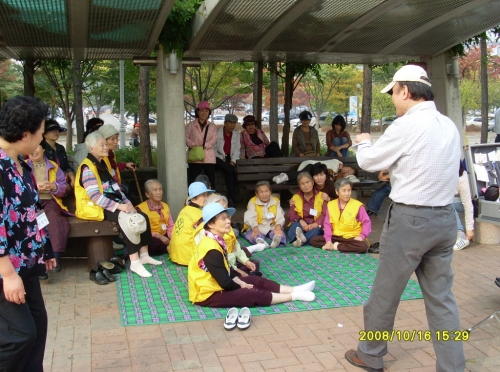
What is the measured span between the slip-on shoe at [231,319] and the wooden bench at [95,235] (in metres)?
2.00

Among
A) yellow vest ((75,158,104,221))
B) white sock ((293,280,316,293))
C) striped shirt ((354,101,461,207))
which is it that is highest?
striped shirt ((354,101,461,207))

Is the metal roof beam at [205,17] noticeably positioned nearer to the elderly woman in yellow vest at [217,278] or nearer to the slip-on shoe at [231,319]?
the elderly woman in yellow vest at [217,278]

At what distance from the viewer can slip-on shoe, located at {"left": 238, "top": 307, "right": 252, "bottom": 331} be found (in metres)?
4.78

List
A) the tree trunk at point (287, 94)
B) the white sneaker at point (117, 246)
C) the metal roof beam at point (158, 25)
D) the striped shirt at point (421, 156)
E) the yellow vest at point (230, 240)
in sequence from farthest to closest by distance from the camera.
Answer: the tree trunk at point (287, 94)
the white sneaker at point (117, 246)
the metal roof beam at point (158, 25)
the yellow vest at point (230, 240)
the striped shirt at point (421, 156)

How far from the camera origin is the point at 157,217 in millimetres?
7301

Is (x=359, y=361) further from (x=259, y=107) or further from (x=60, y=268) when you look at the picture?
(x=259, y=107)

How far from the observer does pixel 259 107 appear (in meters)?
12.7

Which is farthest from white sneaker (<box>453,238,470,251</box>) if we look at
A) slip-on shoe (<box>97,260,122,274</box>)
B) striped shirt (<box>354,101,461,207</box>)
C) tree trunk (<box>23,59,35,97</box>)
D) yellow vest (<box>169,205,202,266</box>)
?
tree trunk (<box>23,59,35,97</box>)

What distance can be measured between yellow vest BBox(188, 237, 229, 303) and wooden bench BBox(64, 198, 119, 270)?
4.75ft

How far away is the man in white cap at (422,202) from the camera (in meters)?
3.63

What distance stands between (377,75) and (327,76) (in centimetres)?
318

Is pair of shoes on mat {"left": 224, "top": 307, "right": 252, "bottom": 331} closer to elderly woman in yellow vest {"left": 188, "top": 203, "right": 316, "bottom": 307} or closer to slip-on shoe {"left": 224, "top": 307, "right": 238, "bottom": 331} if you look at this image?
slip-on shoe {"left": 224, "top": 307, "right": 238, "bottom": 331}

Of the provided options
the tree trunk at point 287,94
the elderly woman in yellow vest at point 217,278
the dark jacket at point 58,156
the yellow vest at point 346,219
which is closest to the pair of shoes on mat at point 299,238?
the yellow vest at point 346,219

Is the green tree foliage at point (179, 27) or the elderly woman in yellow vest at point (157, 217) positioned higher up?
the green tree foliage at point (179, 27)
